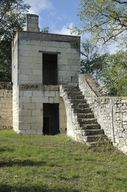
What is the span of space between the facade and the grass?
2.94 m

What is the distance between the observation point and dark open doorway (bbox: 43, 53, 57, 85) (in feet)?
59.9

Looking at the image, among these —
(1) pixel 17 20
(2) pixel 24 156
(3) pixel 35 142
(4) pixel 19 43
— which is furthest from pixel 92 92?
(1) pixel 17 20

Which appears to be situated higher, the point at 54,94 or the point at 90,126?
the point at 54,94

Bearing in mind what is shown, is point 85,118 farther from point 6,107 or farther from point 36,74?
point 6,107

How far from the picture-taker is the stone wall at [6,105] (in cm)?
1690

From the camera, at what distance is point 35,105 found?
15195 mm

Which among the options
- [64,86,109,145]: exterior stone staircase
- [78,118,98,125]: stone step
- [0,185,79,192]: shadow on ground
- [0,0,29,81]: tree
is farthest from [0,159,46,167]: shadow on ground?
[0,0,29,81]: tree

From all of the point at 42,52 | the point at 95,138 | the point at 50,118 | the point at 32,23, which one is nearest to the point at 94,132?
the point at 95,138

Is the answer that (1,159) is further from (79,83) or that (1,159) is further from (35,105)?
(79,83)

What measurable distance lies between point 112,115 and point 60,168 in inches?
156

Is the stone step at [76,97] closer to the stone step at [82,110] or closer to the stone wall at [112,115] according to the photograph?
the stone wall at [112,115]

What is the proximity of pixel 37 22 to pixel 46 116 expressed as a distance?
4467 mm

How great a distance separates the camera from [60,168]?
28.1 ft

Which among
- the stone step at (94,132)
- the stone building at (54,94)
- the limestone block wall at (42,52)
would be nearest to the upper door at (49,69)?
the stone building at (54,94)
